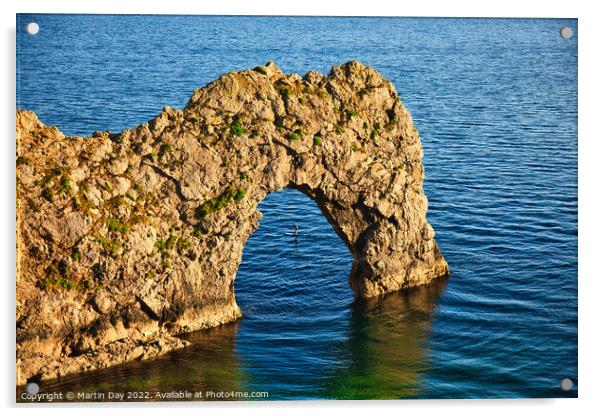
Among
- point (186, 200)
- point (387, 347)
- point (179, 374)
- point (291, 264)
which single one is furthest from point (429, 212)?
point (179, 374)

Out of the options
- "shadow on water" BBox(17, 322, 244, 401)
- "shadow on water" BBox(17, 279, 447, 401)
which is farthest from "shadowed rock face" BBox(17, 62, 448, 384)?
"shadow on water" BBox(17, 279, 447, 401)

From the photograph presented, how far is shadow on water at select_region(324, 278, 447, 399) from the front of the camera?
45.3 metres

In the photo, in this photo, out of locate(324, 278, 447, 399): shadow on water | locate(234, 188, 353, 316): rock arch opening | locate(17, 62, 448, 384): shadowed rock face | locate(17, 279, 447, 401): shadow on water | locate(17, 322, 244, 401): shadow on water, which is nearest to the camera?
locate(17, 322, 244, 401): shadow on water

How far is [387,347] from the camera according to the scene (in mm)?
51844

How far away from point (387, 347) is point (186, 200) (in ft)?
42.1

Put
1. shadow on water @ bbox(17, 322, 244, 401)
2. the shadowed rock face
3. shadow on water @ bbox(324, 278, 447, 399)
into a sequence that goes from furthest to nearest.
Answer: the shadowed rock face, shadow on water @ bbox(324, 278, 447, 399), shadow on water @ bbox(17, 322, 244, 401)

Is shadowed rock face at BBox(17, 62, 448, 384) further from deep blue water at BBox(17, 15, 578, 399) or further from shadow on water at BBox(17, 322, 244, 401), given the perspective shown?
deep blue water at BBox(17, 15, 578, 399)

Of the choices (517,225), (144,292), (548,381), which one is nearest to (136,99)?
(144,292)

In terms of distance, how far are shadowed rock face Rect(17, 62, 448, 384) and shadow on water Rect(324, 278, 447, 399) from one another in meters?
2.09

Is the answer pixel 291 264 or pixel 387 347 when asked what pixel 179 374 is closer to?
pixel 387 347

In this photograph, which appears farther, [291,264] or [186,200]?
[291,264]

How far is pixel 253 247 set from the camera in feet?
218

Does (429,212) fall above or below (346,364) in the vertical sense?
above

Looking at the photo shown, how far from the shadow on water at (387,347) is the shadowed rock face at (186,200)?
209cm
